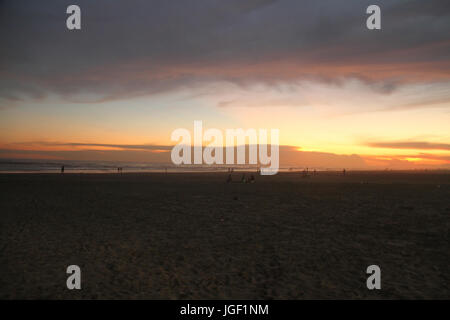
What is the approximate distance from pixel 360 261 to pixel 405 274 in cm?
126

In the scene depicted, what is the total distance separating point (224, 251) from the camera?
10195 millimetres

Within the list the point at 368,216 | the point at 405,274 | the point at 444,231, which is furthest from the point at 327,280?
the point at 368,216

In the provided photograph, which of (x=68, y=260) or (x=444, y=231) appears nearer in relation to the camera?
(x=68, y=260)

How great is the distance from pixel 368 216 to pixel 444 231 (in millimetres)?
3592

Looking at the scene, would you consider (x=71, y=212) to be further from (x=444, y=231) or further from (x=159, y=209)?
(x=444, y=231)

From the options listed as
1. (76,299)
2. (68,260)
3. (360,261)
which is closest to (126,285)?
(76,299)

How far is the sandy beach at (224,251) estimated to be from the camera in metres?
Answer: 7.29

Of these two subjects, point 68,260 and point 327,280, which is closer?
point 327,280

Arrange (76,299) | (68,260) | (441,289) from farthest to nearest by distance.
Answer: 1. (68,260)
2. (441,289)
3. (76,299)

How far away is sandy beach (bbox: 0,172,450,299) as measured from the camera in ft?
23.9

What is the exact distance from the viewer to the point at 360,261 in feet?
30.3

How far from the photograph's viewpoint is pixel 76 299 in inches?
265
